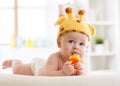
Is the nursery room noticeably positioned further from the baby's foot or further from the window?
the baby's foot

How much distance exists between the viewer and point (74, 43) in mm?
1276

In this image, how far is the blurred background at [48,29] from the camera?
3707 mm

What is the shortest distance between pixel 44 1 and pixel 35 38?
593mm

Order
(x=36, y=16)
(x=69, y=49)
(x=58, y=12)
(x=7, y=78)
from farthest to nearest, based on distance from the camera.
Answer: (x=36, y=16) → (x=58, y=12) → (x=69, y=49) → (x=7, y=78)

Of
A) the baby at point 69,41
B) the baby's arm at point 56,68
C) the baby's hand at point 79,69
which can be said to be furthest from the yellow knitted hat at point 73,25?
the baby's hand at point 79,69

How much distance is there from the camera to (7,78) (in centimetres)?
78

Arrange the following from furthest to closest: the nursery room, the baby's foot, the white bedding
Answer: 1. the nursery room
2. the baby's foot
3. the white bedding

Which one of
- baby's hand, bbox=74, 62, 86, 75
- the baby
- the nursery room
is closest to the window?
the nursery room

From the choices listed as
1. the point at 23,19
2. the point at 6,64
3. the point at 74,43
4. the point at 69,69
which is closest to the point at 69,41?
the point at 74,43

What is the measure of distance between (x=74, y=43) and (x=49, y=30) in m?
2.82

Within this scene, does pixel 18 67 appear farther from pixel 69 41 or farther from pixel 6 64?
pixel 69 41

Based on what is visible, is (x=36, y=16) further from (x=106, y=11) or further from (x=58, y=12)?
(x=106, y=11)

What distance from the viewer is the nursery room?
3669 millimetres

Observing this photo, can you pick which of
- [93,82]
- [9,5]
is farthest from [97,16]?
[93,82]
